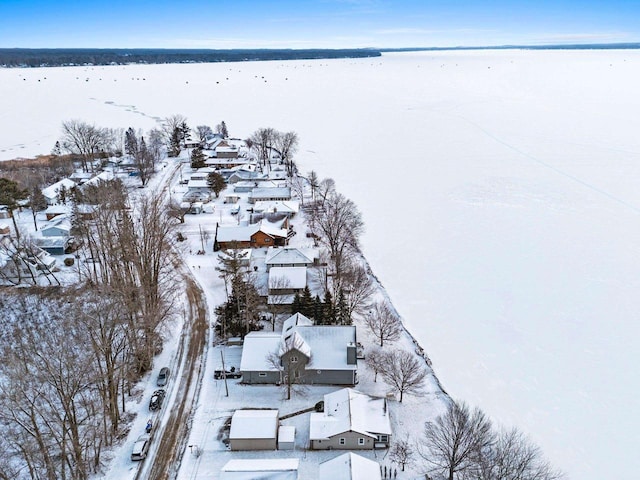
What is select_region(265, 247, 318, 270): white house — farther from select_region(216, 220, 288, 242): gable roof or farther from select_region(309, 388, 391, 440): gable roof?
select_region(309, 388, 391, 440): gable roof

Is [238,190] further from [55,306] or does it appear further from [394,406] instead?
[394,406]

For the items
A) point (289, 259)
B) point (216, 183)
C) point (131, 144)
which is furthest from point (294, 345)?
point (131, 144)

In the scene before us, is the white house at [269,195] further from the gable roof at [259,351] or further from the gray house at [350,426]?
the gray house at [350,426]

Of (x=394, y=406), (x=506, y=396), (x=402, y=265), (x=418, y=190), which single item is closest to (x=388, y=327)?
(x=394, y=406)

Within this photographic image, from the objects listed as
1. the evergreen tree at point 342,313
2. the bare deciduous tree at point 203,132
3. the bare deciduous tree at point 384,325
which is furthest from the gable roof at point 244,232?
the bare deciduous tree at point 203,132

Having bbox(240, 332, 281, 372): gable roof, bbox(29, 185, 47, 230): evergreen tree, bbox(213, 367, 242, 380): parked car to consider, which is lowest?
bbox(213, 367, 242, 380): parked car

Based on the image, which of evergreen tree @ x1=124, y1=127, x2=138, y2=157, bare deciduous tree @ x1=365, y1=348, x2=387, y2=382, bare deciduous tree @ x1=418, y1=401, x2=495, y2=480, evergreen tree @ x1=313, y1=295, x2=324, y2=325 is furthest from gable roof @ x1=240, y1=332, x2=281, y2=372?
evergreen tree @ x1=124, y1=127, x2=138, y2=157
